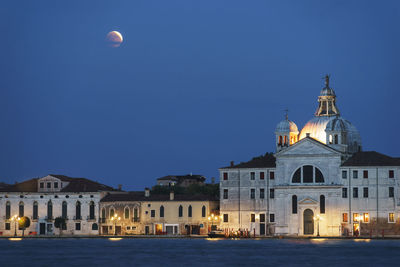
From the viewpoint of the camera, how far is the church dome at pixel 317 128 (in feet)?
360

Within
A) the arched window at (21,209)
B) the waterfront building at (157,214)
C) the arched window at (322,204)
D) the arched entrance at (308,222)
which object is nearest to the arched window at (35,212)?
the arched window at (21,209)

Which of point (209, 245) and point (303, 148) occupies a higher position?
point (303, 148)

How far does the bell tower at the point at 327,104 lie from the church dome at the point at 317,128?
977 millimetres

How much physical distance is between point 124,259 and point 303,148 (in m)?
34.2

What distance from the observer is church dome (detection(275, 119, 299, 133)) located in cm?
11081

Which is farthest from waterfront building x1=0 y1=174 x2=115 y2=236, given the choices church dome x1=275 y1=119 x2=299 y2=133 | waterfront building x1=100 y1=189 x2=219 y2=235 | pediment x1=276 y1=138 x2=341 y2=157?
pediment x1=276 y1=138 x2=341 y2=157

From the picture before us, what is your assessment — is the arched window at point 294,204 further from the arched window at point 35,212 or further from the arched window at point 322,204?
the arched window at point 35,212

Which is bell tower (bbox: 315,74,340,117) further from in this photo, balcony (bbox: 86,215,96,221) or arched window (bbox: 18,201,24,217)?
arched window (bbox: 18,201,24,217)

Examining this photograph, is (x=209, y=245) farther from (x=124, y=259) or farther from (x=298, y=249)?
(x=124, y=259)

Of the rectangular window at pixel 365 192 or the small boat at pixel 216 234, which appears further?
the small boat at pixel 216 234

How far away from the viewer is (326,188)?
103500 mm

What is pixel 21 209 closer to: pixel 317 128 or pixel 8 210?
pixel 8 210

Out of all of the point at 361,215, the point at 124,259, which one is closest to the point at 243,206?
the point at 361,215

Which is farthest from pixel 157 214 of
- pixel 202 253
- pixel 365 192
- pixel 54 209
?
pixel 202 253
